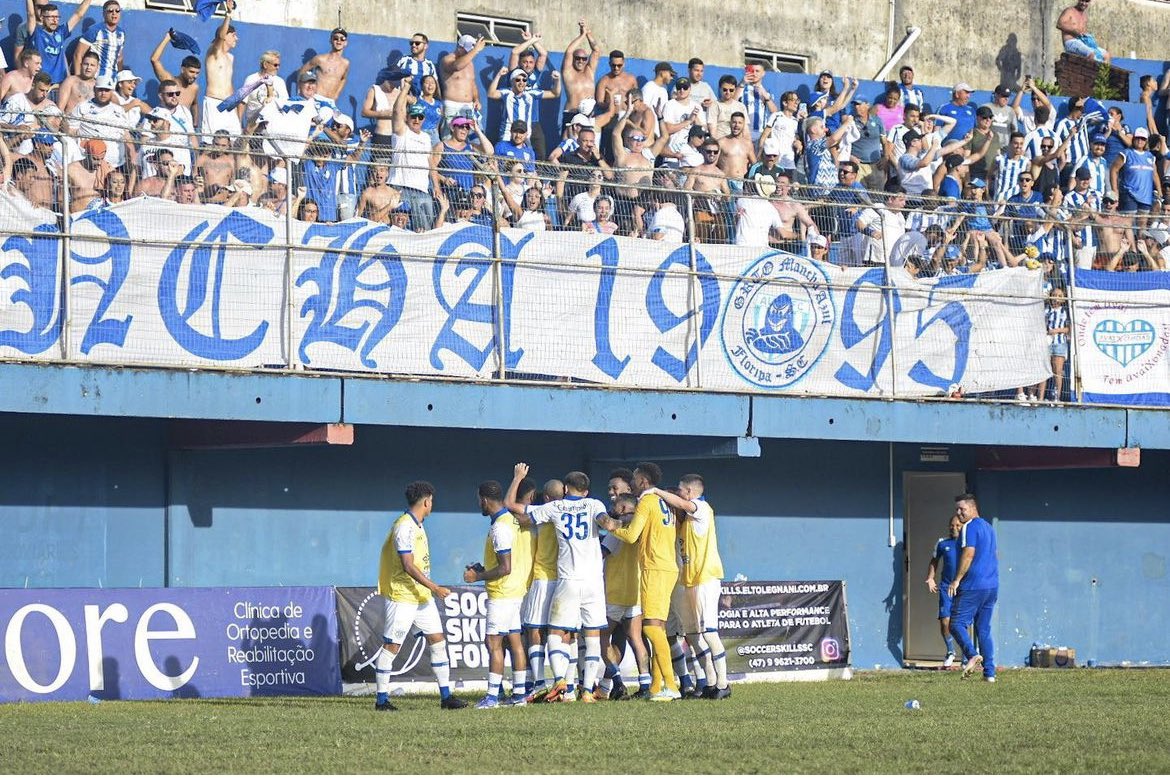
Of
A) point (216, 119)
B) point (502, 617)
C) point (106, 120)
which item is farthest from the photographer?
point (216, 119)

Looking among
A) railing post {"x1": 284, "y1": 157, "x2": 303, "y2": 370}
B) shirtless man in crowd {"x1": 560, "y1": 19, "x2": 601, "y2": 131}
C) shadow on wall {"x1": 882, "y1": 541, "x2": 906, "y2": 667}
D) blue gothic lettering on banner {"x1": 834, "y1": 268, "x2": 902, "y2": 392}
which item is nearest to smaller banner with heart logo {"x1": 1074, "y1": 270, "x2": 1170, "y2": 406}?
blue gothic lettering on banner {"x1": 834, "y1": 268, "x2": 902, "y2": 392}

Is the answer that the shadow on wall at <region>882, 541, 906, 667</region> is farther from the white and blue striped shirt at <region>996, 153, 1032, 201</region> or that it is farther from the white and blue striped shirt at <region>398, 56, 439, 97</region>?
the white and blue striped shirt at <region>398, 56, 439, 97</region>

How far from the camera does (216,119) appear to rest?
746 inches

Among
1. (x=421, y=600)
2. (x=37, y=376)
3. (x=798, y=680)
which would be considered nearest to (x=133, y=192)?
(x=37, y=376)

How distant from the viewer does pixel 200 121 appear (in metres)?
19.0

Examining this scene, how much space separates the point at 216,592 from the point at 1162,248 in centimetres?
1140

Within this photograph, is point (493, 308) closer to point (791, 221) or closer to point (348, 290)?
point (348, 290)

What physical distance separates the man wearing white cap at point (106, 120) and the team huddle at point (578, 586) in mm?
4176

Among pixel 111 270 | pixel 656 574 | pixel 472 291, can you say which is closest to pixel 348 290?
pixel 472 291

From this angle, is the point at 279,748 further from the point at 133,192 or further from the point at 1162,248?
the point at 1162,248

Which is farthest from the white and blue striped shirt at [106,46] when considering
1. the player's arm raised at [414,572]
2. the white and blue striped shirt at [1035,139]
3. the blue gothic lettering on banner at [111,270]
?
the white and blue striped shirt at [1035,139]

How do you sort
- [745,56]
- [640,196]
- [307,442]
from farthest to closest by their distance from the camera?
[745,56] < [640,196] < [307,442]

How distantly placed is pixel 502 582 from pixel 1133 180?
513 inches

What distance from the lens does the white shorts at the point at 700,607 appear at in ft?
50.6
